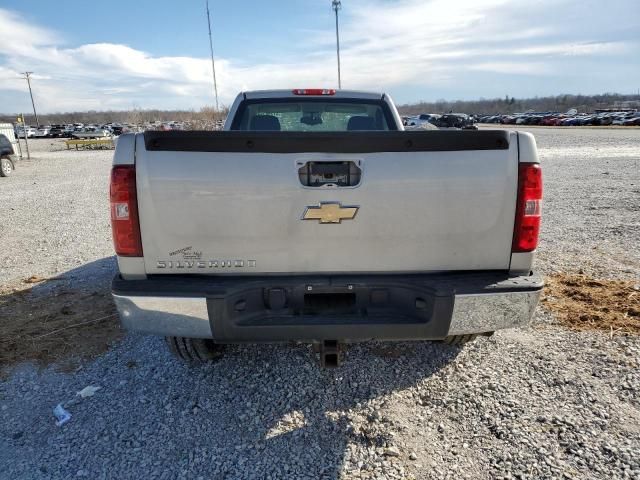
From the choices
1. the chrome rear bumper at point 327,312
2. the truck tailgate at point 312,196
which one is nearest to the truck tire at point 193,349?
the chrome rear bumper at point 327,312

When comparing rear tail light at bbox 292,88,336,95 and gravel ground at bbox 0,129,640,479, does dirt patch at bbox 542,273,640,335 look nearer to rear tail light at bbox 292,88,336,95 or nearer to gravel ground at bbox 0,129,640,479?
gravel ground at bbox 0,129,640,479

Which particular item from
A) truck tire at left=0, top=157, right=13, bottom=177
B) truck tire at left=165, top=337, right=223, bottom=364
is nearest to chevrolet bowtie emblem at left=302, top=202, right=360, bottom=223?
truck tire at left=165, top=337, right=223, bottom=364

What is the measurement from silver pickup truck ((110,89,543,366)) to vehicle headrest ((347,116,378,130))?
1891 millimetres

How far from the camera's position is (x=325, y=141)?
244 cm

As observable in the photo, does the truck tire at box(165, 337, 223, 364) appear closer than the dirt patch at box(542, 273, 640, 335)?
Yes

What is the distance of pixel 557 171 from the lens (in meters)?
14.3

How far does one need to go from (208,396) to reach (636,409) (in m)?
2.75

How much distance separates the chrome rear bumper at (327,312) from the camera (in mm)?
2432

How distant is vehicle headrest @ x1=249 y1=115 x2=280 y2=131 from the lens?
14.0ft

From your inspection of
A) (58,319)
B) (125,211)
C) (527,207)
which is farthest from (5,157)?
(527,207)

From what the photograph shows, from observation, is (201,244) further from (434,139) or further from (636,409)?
(636,409)

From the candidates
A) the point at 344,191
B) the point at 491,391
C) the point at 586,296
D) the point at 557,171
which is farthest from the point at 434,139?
the point at 557,171

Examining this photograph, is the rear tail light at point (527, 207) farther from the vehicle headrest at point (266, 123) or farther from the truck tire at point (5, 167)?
the truck tire at point (5, 167)

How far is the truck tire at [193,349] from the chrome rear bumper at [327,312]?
56cm
